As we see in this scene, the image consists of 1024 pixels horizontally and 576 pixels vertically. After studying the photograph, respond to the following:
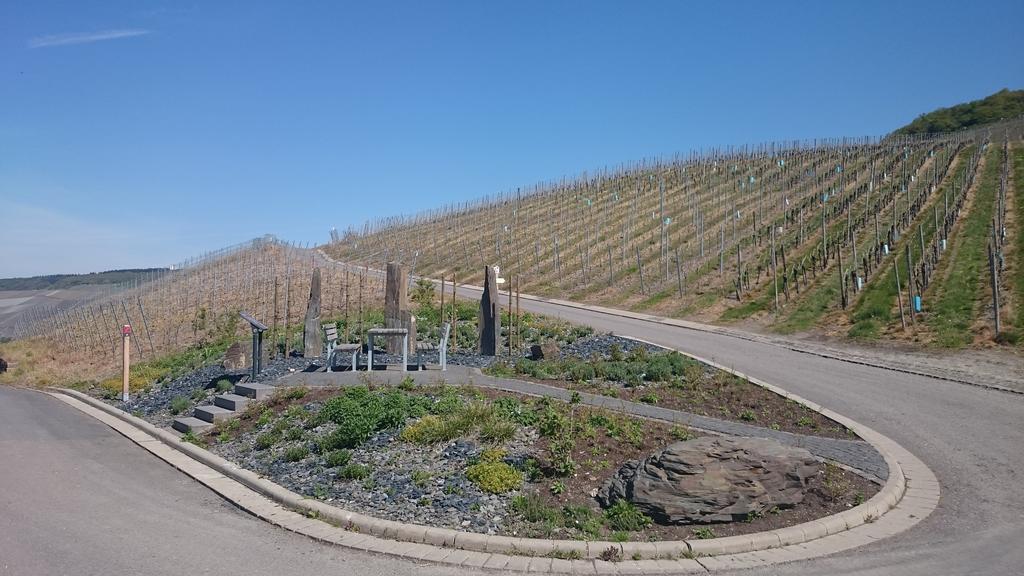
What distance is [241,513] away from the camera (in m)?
7.88

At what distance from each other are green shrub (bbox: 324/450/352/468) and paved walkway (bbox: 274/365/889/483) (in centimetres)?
410

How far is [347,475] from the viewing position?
8.49 meters

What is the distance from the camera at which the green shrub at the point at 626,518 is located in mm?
7070

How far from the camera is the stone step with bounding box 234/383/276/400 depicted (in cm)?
1330

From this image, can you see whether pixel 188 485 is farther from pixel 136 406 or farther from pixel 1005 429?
pixel 1005 429

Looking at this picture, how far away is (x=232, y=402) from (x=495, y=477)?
270 inches

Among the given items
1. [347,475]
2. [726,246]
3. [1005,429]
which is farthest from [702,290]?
[347,475]

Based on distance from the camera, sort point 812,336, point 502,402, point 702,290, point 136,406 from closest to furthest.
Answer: point 502,402, point 136,406, point 812,336, point 702,290

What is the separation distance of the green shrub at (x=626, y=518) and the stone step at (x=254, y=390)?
812 centimetres

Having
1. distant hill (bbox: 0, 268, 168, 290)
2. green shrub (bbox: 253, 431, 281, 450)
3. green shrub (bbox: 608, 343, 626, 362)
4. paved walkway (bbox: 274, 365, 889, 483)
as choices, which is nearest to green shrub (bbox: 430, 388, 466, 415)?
paved walkway (bbox: 274, 365, 889, 483)

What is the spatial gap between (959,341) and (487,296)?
1316cm

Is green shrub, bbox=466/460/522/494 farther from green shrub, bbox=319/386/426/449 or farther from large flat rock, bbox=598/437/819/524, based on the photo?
green shrub, bbox=319/386/426/449

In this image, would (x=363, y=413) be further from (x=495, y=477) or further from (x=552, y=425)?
(x=495, y=477)

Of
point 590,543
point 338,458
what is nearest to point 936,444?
point 590,543
